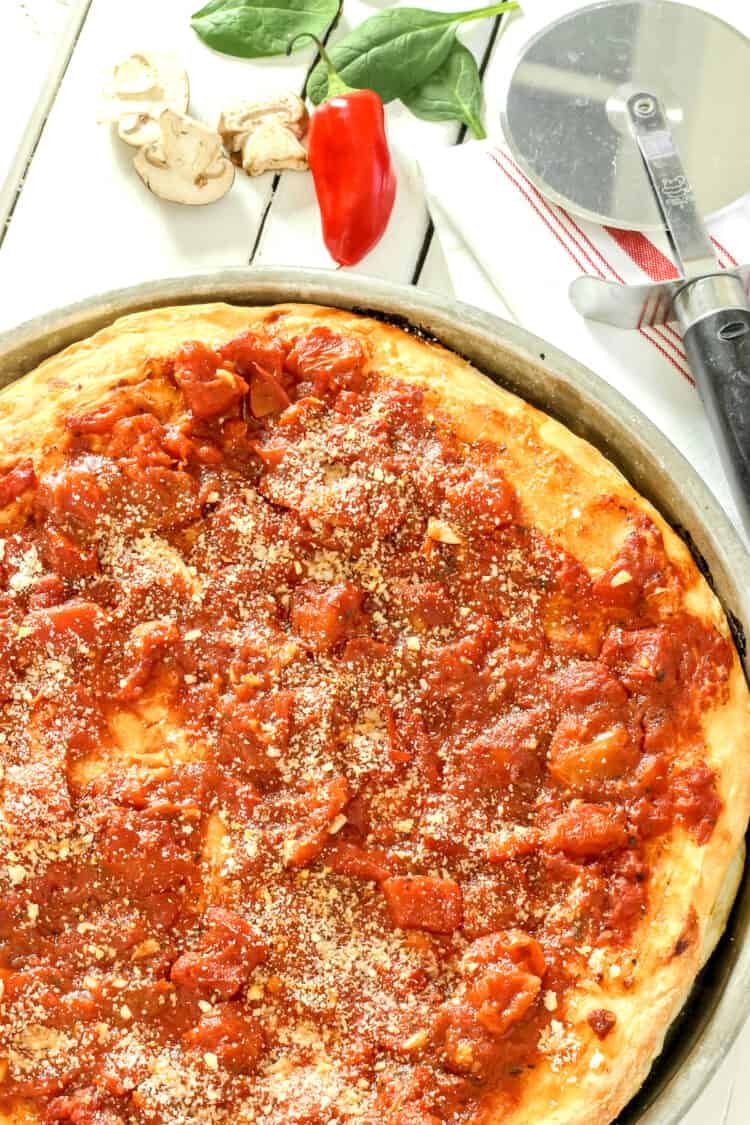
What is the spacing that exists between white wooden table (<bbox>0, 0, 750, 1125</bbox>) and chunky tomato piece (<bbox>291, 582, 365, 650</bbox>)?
1.26 metres

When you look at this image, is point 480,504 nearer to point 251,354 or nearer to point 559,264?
point 251,354

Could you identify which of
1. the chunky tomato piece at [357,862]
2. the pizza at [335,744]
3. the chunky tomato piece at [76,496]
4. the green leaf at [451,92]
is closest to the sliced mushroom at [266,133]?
the green leaf at [451,92]

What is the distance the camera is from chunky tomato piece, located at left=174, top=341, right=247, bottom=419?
3.63 metres

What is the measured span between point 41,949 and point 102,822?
33 centimetres

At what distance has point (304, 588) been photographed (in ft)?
11.8

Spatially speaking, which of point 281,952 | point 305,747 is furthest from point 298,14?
point 281,952

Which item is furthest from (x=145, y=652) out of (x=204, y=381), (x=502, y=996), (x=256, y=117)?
(x=256, y=117)

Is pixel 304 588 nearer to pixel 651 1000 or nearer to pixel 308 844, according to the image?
pixel 308 844

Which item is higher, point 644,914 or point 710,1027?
point 644,914

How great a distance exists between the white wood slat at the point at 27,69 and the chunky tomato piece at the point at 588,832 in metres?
2.56

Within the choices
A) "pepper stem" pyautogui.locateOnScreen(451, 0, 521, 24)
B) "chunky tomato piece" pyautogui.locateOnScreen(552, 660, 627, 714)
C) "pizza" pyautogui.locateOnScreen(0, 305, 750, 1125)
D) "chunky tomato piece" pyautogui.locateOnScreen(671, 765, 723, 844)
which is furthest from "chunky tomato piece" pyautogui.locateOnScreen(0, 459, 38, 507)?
"pepper stem" pyautogui.locateOnScreen(451, 0, 521, 24)

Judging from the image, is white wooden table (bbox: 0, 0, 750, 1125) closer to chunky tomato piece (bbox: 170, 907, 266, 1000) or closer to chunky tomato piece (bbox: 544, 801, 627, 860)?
chunky tomato piece (bbox: 544, 801, 627, 860)

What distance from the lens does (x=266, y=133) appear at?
4.24 meters

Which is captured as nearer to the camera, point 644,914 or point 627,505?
point 644,914
